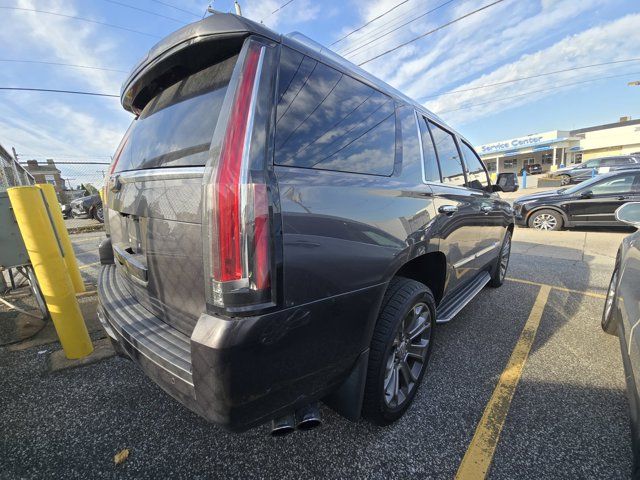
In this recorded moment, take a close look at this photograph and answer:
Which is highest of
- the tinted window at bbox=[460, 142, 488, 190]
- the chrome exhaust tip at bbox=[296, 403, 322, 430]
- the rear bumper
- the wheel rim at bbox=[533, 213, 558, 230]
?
the tinted window at bbox=[460, 142, 488, 190]

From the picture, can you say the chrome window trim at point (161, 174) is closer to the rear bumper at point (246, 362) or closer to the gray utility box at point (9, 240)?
the rear bumper at point (246, 362)

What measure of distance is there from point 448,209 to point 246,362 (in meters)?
1.85

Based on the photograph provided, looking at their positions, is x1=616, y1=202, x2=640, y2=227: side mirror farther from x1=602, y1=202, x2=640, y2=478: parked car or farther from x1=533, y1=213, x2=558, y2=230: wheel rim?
x1=533, y1=213, x2=558, y2=230: wheel rim

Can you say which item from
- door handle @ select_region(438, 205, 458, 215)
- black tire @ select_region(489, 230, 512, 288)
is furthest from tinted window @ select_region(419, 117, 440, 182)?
black tire @ select_region(489, 230, 512, 288)

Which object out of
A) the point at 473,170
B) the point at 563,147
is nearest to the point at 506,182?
the point at 473,170

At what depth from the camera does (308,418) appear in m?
1.39

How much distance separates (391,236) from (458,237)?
116 centimetres

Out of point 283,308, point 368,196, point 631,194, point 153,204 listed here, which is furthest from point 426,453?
point 631,194

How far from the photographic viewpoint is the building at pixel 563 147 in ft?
131

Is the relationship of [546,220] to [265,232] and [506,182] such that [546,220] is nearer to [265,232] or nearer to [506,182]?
[506,182]

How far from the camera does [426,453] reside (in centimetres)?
174

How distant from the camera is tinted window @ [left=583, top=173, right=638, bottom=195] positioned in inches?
309

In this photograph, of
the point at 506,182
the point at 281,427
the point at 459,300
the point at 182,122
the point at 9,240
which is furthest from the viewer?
the point at 506,182

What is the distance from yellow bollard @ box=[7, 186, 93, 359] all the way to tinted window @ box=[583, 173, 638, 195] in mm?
10951
